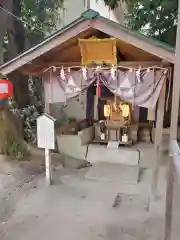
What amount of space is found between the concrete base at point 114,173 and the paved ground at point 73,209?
0.23 meters

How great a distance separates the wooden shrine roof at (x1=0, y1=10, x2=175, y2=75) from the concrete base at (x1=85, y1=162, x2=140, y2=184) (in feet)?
10.5

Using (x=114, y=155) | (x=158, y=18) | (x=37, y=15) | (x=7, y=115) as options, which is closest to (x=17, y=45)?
(x=7, y=115)

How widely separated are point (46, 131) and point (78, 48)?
7.43 feet

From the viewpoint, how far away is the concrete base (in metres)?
7.84

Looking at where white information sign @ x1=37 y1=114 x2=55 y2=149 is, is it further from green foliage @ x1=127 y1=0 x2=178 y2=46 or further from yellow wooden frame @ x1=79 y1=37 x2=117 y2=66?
green foliage @ x1=127 y1=0 x2=178 y2=46

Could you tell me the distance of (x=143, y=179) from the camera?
8.05 meters

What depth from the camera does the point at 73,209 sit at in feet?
20.3

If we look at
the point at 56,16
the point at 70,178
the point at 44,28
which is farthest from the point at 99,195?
the point at 56,16

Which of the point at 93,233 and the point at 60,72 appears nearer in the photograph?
the point at 93,233

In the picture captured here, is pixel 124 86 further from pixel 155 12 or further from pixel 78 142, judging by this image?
pixel 155 12

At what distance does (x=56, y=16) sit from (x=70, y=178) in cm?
900

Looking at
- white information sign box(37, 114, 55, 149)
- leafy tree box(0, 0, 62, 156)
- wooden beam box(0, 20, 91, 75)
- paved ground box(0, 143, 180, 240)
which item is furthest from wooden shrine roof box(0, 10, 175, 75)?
paved ground box(0, 143, 180, 240)

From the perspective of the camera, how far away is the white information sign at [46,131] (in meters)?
7.34

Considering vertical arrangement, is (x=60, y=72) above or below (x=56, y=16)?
below
